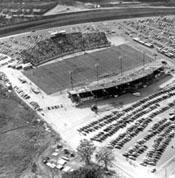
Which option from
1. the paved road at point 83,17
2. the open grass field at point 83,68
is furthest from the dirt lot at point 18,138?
the paved road at point 83,17

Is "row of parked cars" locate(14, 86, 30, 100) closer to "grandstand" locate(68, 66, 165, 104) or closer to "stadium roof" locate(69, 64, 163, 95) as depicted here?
"grandstand" locate(68, 66, 165, 104)

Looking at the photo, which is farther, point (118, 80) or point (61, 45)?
point (61, 45)

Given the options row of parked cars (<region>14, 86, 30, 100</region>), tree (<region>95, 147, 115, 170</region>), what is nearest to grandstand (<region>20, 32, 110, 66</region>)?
row of parked cars (<region>14, 86, 30, 100</region>)

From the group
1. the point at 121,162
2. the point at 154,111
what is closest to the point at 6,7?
the point at 154,111

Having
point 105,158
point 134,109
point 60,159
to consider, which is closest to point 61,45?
point 134,109

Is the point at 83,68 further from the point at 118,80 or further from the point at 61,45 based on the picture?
the point at 61,45

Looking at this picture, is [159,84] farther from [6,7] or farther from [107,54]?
[6,7]
